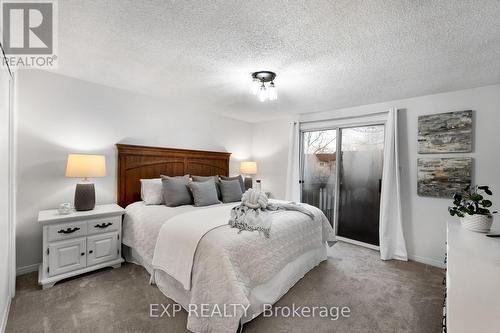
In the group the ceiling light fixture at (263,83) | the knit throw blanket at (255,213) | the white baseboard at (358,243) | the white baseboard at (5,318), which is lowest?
the white baseboard at (358,243)

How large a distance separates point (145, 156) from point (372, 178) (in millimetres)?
3694

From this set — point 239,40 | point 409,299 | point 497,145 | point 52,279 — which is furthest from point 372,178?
point 52,279

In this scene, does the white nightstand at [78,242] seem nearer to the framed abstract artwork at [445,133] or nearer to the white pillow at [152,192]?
the white pillow at [152,192]

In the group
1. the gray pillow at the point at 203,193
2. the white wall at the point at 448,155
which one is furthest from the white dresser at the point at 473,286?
the gray pillow at the point at 203,193

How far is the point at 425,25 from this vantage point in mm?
1634

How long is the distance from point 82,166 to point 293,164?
135 inches

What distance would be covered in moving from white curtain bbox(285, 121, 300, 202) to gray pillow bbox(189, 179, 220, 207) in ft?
5.89

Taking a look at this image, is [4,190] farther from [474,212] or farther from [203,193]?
[474,212]

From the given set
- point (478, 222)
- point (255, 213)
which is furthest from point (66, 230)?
point (478, 222)

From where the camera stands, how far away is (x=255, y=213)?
91.2 inches

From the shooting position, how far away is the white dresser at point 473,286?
747 millimetres

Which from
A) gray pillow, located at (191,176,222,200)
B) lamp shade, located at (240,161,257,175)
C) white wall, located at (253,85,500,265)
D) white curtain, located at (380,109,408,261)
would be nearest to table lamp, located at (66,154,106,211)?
gray pillow, located at (191,176,222,200)

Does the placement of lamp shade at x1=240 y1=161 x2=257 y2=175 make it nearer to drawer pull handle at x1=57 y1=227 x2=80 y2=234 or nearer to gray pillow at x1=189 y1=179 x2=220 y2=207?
gray pillow at x1=189 y1=179 x2=220 y2=207

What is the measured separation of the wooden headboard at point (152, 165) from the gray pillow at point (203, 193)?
79cm
